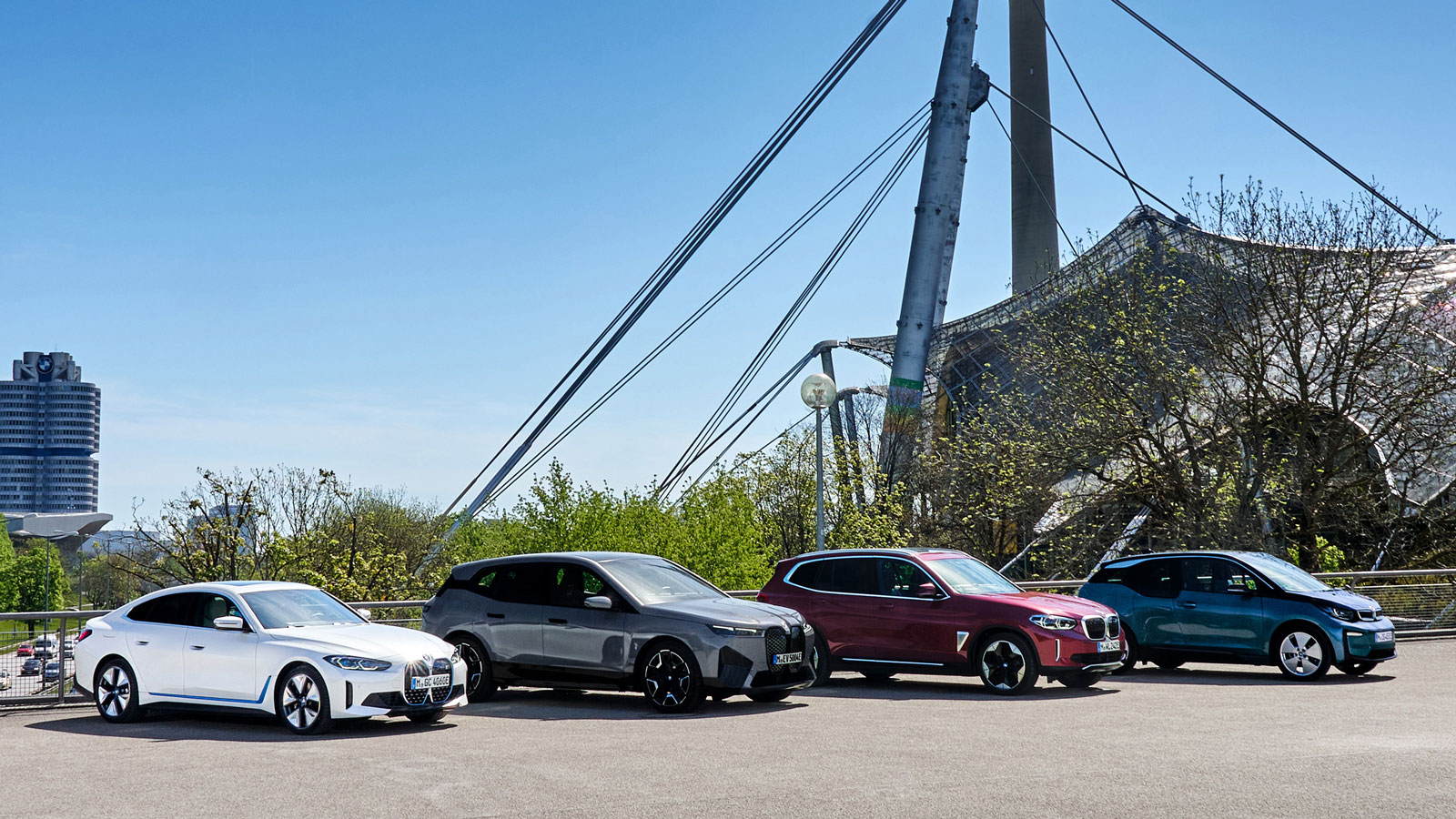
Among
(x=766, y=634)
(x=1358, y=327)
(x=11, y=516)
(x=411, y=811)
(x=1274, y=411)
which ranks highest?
(x=11, y=516)

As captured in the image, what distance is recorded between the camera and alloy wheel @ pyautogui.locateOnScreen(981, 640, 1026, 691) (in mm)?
14336

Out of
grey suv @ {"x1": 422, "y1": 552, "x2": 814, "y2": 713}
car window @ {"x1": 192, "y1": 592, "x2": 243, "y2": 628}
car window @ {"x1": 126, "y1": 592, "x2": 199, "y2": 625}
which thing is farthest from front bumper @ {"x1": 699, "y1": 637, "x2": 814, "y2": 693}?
car window @ {"x1": 126, "y1": 592, "x2": 199, "y2": 625}

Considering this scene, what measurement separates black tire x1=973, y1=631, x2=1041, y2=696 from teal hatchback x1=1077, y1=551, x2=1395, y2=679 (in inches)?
68.4

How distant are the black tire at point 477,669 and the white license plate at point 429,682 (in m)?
2.02

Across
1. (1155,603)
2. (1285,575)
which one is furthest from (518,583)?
(1285,575)

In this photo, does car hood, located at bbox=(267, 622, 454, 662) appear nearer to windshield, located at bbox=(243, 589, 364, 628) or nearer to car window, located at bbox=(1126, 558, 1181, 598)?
windshield, located at bbox=(243, 589, 364, 628)

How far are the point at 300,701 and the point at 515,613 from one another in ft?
9.13

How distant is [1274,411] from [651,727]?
1914cm

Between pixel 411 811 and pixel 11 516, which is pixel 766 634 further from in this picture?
pixel 11 516

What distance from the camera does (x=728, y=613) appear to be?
43.7ft

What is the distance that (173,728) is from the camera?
12.5 meters

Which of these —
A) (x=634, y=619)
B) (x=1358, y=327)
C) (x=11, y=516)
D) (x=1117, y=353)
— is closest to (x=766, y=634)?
(x=634, y=619)

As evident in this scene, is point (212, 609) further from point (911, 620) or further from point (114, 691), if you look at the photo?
point (911, 620)

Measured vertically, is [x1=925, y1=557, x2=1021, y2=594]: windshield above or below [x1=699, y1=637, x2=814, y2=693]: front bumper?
above
